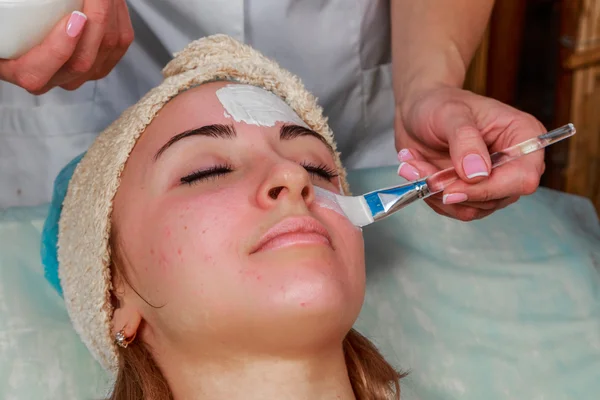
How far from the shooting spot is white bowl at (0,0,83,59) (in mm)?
893

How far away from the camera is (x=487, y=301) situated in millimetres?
1369

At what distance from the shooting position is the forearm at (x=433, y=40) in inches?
50.4

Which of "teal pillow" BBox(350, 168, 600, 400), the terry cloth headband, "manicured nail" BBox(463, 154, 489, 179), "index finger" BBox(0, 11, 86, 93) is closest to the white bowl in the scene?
"index finger" BBox(0, 11, 86, 93)

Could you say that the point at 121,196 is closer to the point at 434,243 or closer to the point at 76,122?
the point at 76,122

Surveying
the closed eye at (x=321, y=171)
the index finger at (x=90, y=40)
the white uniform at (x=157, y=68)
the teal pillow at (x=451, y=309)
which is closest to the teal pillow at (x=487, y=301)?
the teal pillow at (x=451, y=309)

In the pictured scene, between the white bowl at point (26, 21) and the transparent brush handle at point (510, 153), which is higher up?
the white bowl at point (26, 21)

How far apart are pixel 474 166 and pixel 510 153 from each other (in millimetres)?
84

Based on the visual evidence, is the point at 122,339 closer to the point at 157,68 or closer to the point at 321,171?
the point at 321,171

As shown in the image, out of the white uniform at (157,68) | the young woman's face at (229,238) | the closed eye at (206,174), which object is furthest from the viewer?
the white uniform at (157,68)

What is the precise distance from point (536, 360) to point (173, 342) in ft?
2.29

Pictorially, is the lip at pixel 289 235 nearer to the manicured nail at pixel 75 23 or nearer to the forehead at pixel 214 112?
the forehead at pixel 214 112

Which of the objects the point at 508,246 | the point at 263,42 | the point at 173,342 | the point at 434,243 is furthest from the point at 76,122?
the point at 508,246

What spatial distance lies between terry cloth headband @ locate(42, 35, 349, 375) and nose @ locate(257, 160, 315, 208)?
0.88 ft

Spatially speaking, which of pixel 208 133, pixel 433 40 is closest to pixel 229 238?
pixel 208 133
